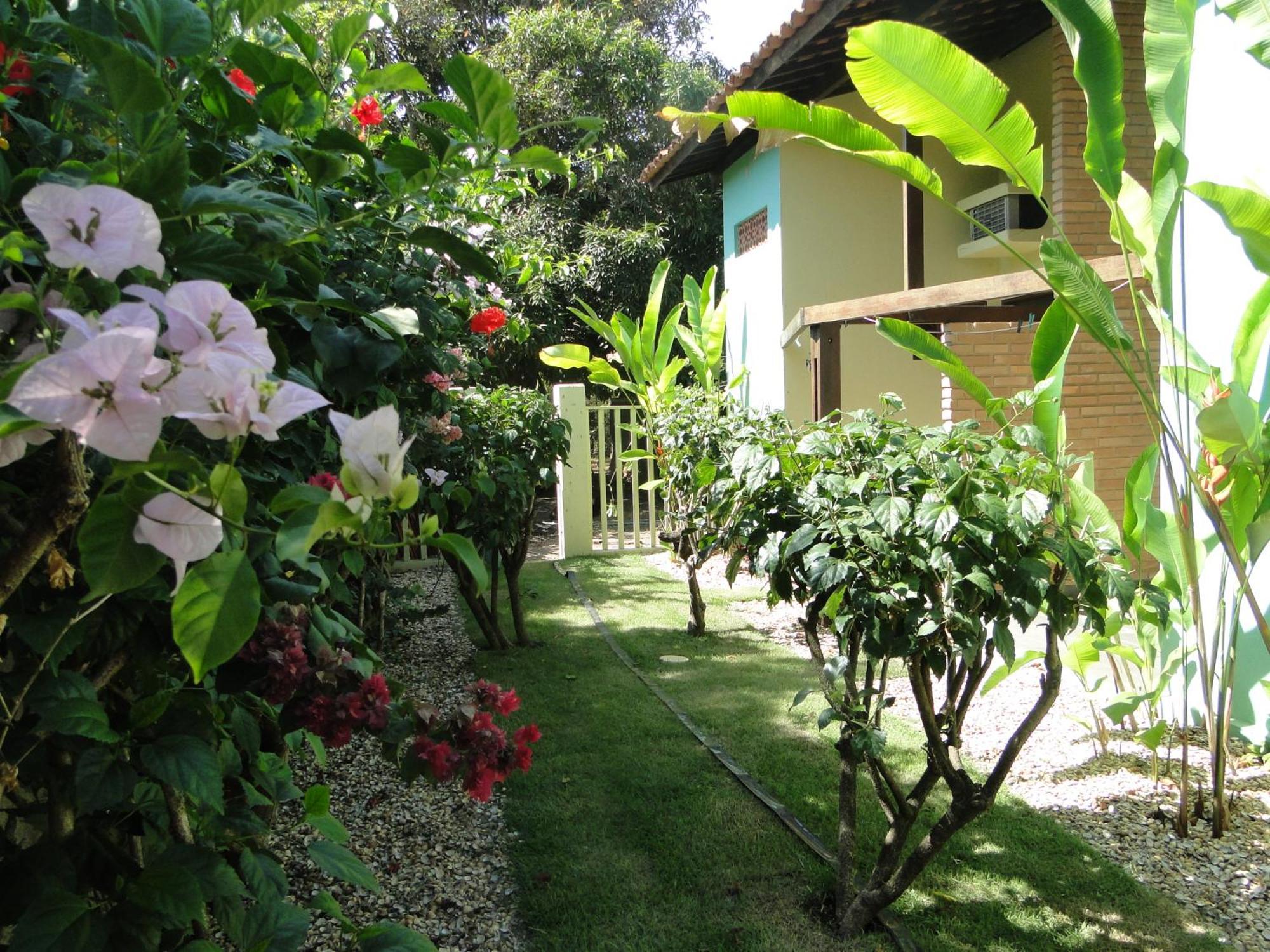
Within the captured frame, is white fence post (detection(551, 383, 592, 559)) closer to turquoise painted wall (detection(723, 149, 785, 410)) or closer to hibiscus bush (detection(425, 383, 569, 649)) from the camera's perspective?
turquoise painted wall (detection(723, 149, 785, 410))

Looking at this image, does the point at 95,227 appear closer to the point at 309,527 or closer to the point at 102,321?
the point at 102,321

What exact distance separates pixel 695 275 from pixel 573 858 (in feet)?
38.4

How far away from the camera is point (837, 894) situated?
266 centimetres

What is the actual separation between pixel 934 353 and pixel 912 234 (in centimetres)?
430

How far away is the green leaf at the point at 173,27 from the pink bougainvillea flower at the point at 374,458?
519 mm

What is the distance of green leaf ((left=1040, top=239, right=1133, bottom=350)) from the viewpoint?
2918 mm

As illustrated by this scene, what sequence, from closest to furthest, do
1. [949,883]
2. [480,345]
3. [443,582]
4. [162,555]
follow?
1. [162,555]
2. [949,883]
3. [480,345]
4. [443,582]

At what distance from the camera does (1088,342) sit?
624 centimetres

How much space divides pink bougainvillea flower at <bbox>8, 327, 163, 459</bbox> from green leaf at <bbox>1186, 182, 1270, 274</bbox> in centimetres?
301

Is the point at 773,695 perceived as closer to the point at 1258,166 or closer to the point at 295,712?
the point at 1258,166

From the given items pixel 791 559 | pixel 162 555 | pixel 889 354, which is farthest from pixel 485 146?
pixel 889 354

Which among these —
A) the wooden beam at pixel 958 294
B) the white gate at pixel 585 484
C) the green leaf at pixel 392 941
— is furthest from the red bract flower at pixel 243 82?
the white gate at pixel 585 484

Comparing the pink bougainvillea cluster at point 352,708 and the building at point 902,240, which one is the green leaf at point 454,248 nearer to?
the pink bougainvillea cluster at point 352,708

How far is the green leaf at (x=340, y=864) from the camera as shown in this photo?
148 centimetres
